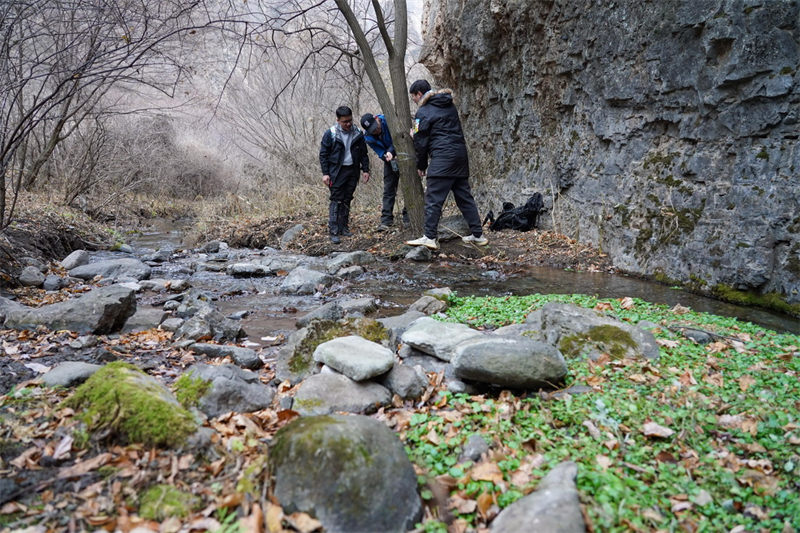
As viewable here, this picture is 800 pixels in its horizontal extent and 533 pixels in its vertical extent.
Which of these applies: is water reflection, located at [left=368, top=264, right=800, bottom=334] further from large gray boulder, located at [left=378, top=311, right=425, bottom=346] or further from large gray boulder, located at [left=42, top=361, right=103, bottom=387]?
large gray boulder, located at [left=42, top=361, right=103, bottom=387]

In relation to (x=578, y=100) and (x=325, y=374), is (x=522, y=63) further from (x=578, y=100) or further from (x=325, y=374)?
(x=325, y=374)

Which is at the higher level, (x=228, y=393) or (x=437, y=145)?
(x=437, y=145)

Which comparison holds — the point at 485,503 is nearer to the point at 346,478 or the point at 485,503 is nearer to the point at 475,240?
the point at 346,478

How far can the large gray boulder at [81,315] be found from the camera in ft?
15.3

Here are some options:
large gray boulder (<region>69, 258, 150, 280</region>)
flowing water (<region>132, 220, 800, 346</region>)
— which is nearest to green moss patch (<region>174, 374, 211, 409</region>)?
flowing water (<region>132, 220, 800, 346</region>)

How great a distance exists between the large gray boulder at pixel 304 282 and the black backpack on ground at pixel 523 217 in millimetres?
4453

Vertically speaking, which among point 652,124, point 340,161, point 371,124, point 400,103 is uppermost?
point 400,103

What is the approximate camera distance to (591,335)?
3900 mm

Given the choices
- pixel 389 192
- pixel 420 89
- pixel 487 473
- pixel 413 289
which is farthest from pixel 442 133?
pixel 487 473

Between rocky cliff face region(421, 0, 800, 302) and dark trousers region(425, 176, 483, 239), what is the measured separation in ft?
6.59

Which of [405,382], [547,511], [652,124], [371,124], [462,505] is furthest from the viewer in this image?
[371,124]

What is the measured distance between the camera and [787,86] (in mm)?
5418

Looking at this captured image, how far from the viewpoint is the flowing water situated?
5.53m

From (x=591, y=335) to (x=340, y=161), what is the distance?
700cm
